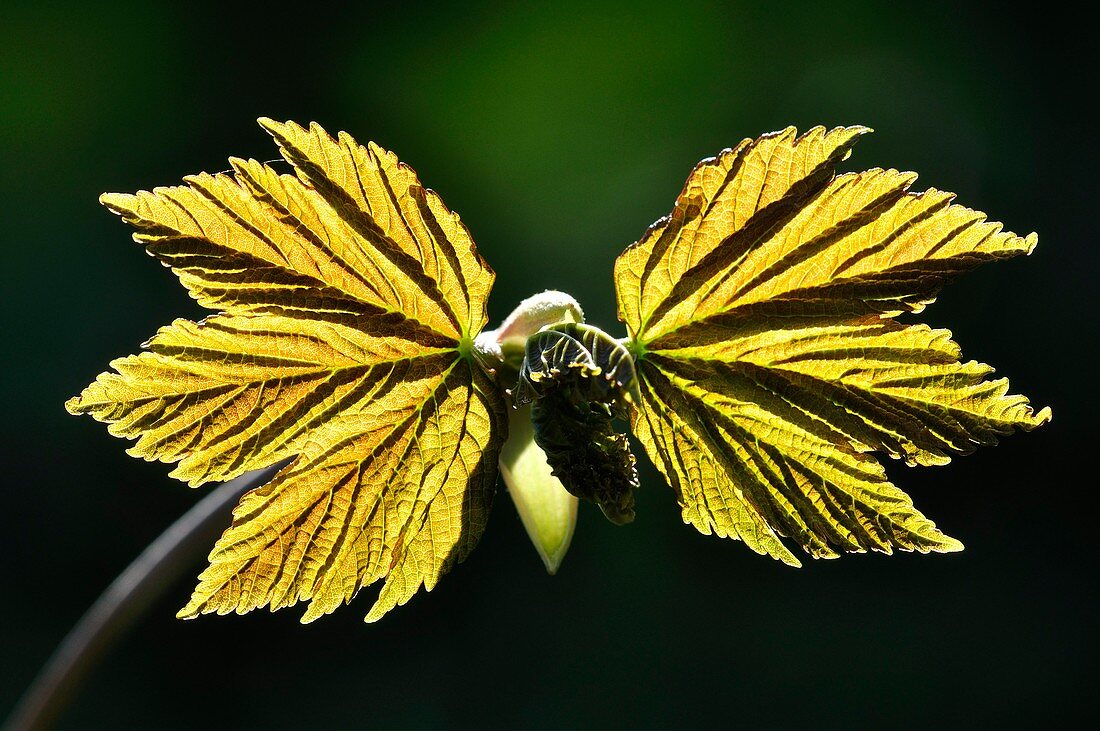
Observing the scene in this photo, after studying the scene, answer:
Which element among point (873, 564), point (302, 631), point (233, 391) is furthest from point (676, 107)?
point (233, 391)

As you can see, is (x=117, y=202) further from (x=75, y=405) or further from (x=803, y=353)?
(x=803, y=353)

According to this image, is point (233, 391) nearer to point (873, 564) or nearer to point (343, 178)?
point (343, 178)

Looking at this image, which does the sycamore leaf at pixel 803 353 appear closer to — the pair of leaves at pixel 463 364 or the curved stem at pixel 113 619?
the pair of leaves at pixel 463 364

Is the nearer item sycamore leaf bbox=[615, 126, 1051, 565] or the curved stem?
sycamore leaf bbox=[615, 126, 1051, 565]

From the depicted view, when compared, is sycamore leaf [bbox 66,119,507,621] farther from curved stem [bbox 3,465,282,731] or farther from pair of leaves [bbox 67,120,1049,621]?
curved stem [bbox 3,465,282,731]

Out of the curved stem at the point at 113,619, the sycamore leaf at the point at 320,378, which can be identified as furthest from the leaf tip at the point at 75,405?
the curved stem at the point at 113,619

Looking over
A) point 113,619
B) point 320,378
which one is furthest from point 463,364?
point 113,619

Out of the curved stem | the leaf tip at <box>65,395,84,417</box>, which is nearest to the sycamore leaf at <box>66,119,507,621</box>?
the leaf tip at <box>65,395,84,417</box>

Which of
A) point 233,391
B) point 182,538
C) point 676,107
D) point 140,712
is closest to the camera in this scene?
point 233,391
